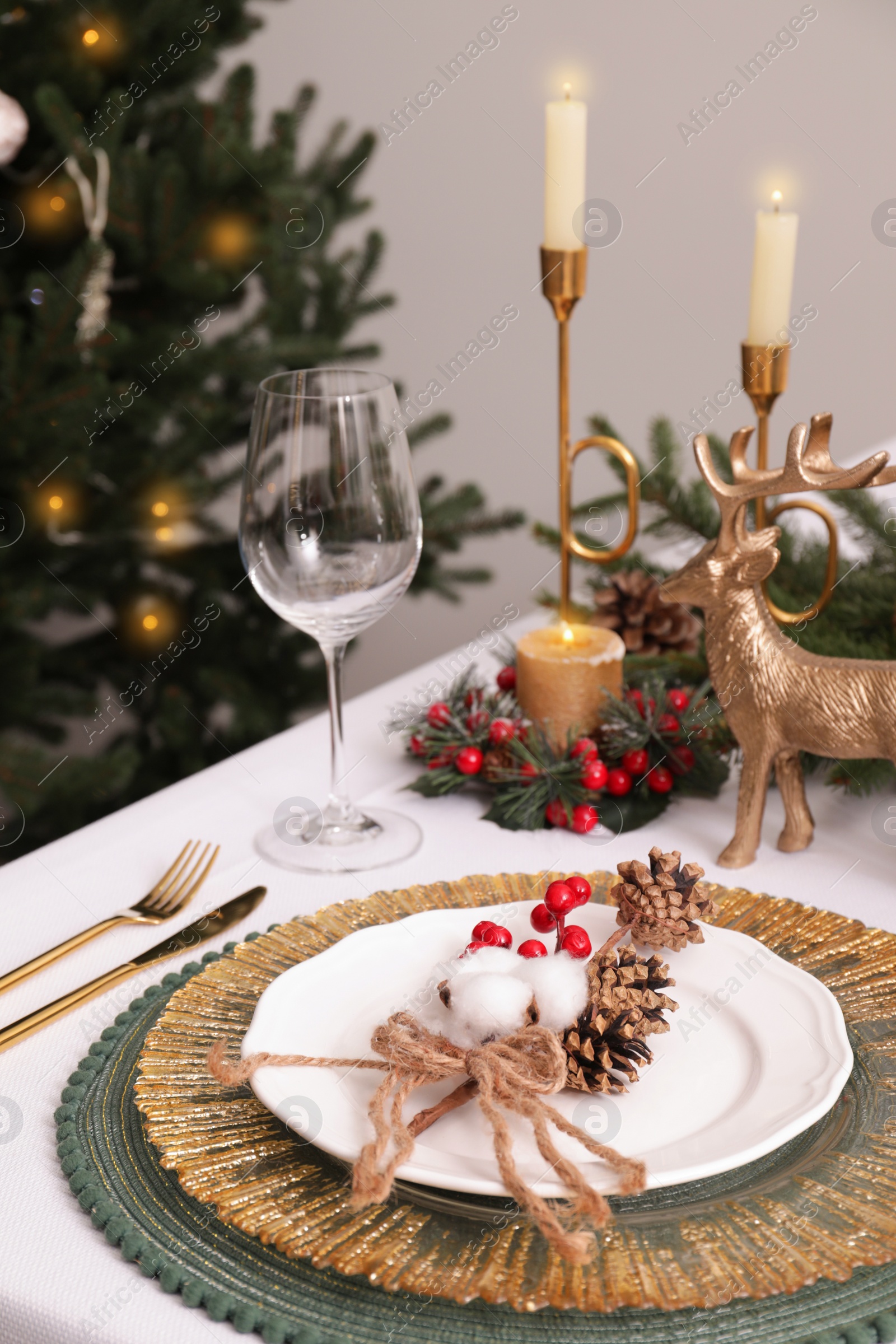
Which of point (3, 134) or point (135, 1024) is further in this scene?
point (3, 134)

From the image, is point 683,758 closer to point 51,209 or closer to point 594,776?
point 594,776

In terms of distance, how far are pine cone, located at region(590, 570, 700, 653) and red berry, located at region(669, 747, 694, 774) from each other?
0.65 ft

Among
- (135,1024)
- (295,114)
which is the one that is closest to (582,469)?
(295,114)

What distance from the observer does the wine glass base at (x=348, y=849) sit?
0.73 meters

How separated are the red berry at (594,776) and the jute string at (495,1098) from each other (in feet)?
1.08

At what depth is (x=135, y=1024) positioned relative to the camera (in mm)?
549

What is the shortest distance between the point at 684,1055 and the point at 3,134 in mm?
1138

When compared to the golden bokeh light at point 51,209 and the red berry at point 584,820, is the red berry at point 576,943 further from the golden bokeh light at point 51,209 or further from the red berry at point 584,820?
the golden bokeh light at point 51,209

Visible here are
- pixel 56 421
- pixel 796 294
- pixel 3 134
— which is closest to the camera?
pixel 3 134

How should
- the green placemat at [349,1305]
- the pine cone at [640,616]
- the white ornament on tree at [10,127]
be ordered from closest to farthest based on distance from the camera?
the green placemat at [349,1305] < the pine cone at [640,616] < the white ornament on tree at [10,127]

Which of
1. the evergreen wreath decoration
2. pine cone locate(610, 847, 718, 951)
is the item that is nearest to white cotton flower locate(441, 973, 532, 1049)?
pine cone locate(610, 847, 718, 951)

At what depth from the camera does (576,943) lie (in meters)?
0.52

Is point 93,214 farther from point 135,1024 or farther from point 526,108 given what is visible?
point 526,108

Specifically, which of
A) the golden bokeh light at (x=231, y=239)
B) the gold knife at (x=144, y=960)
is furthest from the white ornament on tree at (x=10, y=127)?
the gold knife at (x=144, y=960)
